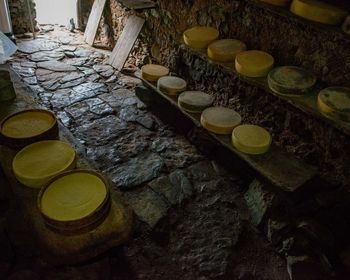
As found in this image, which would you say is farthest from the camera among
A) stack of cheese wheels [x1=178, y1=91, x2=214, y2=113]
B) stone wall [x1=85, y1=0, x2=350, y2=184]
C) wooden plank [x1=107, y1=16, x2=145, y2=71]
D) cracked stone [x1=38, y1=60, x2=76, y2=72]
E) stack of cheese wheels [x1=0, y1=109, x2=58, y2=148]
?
cracked stone [x1=38, y1=60, x2=76, y2=72]

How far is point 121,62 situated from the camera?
579 cm

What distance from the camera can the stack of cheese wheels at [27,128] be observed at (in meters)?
2.37

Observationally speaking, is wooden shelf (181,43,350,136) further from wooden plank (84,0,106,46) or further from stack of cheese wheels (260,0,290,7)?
wooden plank (84,0,106,46)

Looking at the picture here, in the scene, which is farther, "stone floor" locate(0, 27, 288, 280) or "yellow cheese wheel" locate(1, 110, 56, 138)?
"stone floor" locate(0, 27, 288, 280)

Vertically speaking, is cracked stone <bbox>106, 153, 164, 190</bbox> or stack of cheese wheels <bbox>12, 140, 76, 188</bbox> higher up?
stack of cheese wheels <bbox>12, 140, 76, 188</bbox>

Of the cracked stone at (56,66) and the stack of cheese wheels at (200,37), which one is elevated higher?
the stack of cheese wheels at (200,37)

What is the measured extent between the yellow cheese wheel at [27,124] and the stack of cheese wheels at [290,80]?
1.98 m

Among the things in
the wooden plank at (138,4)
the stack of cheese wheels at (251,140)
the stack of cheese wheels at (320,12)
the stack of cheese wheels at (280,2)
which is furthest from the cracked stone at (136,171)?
the wooden plank at (138,4)

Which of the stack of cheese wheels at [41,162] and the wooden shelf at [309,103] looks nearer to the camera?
the stack of cheese wheels at [41,162]

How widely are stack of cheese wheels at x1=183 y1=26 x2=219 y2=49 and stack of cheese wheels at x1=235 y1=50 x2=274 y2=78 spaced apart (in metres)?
0.57

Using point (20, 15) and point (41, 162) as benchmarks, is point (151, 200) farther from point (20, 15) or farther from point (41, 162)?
point (20, 15)

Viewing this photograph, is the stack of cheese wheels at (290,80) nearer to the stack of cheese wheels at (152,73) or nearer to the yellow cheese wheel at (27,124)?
the stack of cheese wheels at (152,73)

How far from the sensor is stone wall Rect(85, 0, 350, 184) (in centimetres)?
292

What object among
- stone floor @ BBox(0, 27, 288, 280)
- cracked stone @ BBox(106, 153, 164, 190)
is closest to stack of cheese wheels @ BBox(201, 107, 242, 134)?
stone floor @ BBox(0, 27, 288, 280)
